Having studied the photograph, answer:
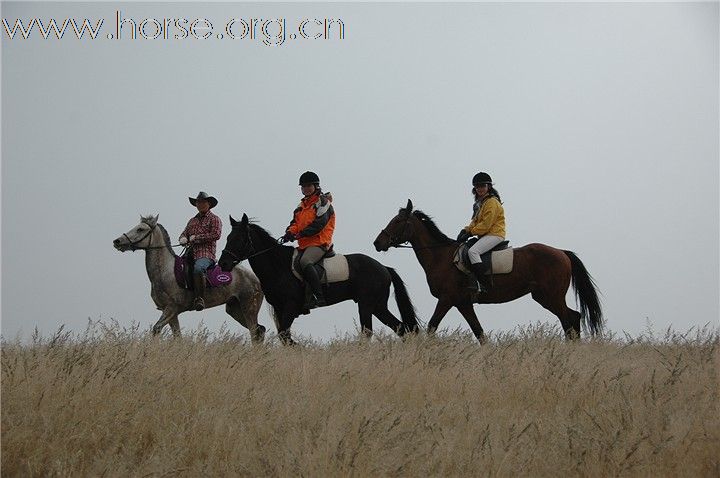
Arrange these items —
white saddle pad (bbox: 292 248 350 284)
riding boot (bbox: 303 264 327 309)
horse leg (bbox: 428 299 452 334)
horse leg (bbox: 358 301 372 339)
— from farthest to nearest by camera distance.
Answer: horse leg (bbox: 428 299 452 334) → horse leg (bbox: 358 301 372 339) → white saddle pad (bbox: 292 248 350 284) → riding boot (bbox: 303 264 327 309)

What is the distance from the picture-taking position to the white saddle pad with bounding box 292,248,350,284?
1192 cm

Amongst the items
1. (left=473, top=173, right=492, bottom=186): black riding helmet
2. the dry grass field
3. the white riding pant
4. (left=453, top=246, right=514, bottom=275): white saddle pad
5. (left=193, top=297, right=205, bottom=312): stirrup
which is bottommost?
the dry grass field

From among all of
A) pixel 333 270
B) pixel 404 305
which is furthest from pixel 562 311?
pixel 333 270

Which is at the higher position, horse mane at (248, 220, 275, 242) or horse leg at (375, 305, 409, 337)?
horse mane at (248, 220, 275, 242)

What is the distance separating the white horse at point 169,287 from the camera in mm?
12492

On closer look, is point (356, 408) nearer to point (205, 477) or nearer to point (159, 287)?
point (205, 477)

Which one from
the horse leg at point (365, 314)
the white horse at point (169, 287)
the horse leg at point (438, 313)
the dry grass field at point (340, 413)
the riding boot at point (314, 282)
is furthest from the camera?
the white horse at point (169, 287)

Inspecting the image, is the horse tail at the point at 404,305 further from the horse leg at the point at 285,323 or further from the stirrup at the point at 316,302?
the horse leg at the point at 285,323

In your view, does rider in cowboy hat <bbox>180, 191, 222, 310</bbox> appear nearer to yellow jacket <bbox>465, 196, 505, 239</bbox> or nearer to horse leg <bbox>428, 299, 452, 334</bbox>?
horse leg <bbox>428, 299, 452, 334</bbox>

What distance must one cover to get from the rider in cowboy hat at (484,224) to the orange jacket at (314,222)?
2.19 meters

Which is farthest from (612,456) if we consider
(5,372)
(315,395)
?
(5,372)

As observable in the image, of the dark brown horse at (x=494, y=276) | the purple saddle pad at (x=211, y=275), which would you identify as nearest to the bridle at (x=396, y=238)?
the dark brown horse at (x=494, y=276)

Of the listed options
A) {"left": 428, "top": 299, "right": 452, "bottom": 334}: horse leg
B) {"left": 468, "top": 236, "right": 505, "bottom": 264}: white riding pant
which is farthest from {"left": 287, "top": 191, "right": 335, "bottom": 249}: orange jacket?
{"left": 468, "top": 236, "right": 505, "bottom": 264}: white riding pant

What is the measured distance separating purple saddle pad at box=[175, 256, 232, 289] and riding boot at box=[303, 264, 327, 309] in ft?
4.79
